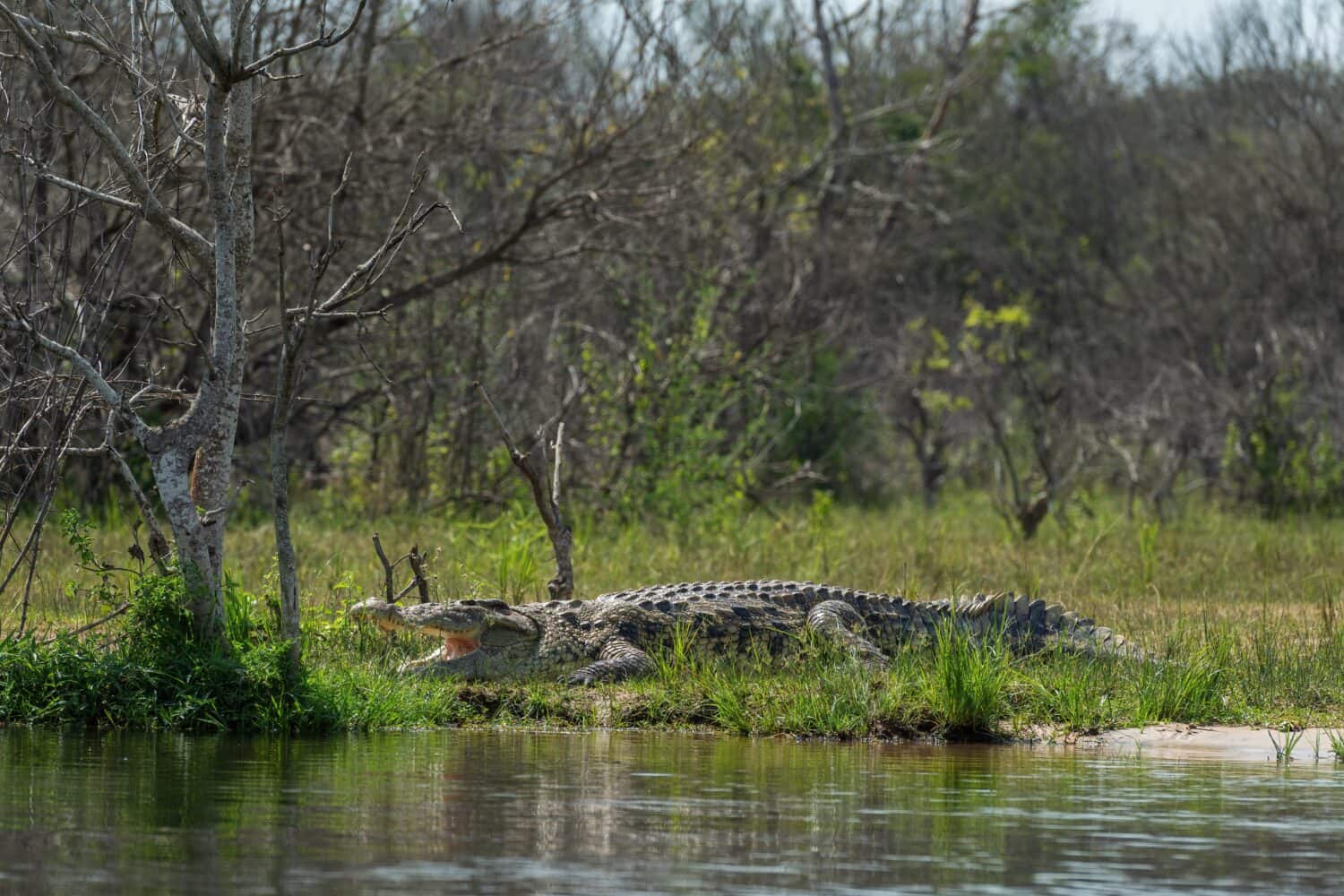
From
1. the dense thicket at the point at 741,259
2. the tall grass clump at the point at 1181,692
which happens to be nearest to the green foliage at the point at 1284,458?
the dense thicket at the point at 741,259

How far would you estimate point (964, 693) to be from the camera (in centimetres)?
814

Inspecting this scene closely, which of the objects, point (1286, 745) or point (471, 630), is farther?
point (471, 630)

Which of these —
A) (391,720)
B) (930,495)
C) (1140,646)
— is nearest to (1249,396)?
(930,495)

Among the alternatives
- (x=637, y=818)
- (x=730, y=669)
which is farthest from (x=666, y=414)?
(x=637, y=818)

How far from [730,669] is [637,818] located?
3.34m

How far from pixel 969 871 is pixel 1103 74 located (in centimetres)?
3344

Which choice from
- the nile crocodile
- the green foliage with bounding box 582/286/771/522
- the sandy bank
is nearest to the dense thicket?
the green foliage with bounding box 582/286/771/522

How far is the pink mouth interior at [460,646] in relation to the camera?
31.4ft

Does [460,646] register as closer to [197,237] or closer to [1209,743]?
[197,237]

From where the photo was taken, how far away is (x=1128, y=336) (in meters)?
30.5

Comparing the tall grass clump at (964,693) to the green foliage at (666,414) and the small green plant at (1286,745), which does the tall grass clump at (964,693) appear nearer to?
the small green plant at (1286,745)

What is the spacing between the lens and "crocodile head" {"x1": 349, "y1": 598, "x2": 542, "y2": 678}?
9391mm

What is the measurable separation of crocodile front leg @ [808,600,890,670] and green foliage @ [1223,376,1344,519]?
1235 cm

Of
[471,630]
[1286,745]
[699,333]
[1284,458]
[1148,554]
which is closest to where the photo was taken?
[1286,745]
